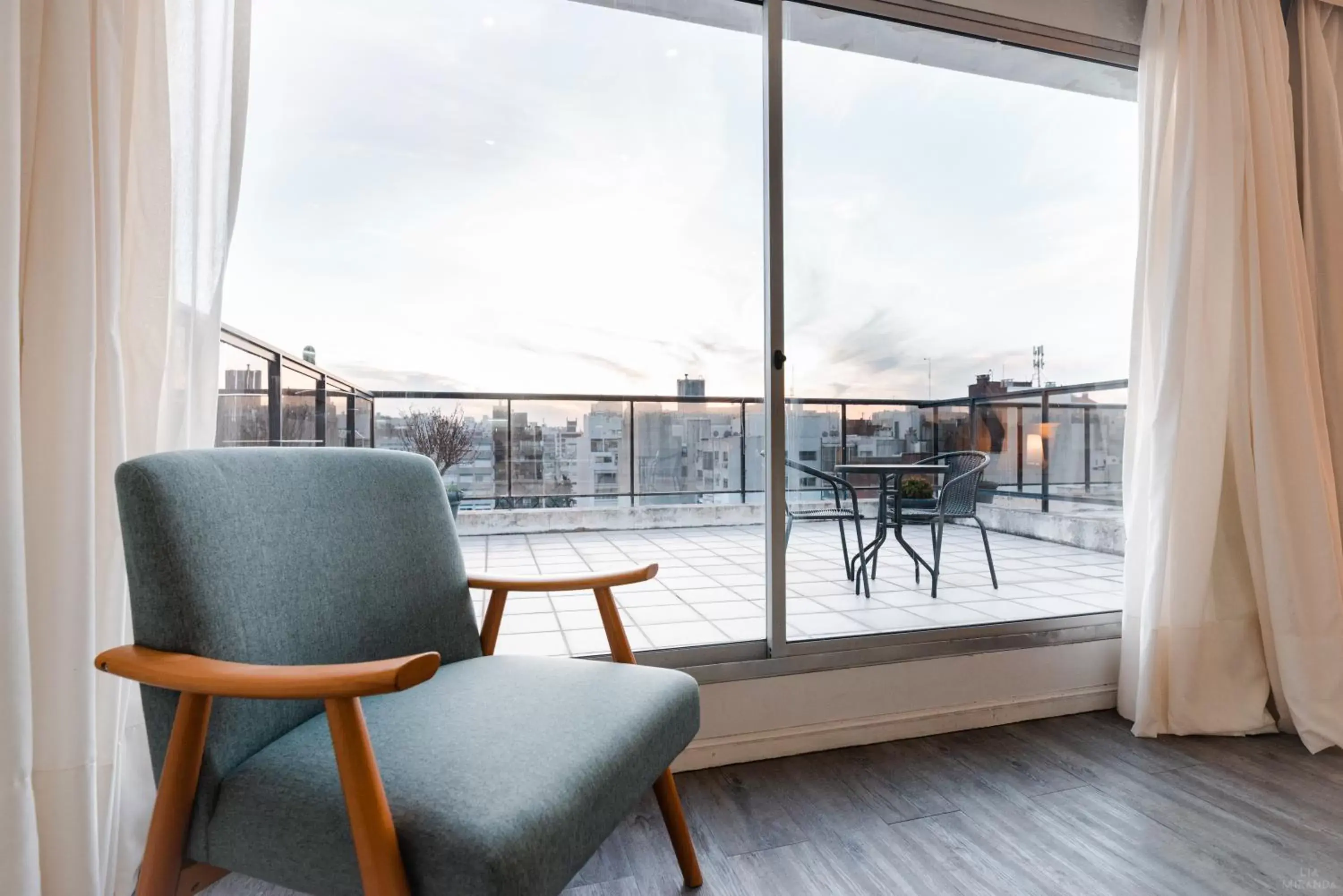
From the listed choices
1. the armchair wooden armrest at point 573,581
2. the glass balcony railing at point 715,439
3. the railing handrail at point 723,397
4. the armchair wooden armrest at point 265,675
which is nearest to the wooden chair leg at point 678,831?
the armchair wooden armrest at point 573,581

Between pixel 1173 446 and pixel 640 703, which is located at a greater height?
pixel 1173 446

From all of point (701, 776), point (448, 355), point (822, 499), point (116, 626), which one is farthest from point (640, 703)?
point (448, 355)

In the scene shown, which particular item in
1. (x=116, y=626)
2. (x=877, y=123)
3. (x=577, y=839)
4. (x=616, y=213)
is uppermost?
(x=877, y=123)

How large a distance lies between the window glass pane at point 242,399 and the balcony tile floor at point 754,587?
2.71ft

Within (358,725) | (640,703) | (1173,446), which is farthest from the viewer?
(1173,446)

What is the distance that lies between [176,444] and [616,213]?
1.62 metres

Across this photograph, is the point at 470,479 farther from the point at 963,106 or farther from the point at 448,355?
the point at 963,106

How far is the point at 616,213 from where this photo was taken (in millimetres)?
2525

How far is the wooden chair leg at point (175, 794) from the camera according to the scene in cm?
92

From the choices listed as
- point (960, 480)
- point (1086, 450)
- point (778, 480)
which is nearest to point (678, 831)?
point (778, 480)

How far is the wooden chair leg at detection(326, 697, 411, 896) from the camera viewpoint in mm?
801

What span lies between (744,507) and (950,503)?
71 centimetres

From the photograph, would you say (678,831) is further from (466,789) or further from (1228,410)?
(1228,410)

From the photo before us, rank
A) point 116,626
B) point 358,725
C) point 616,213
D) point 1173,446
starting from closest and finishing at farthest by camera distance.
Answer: point 358,725, point 116,626, point 1173,446, point 616,213
